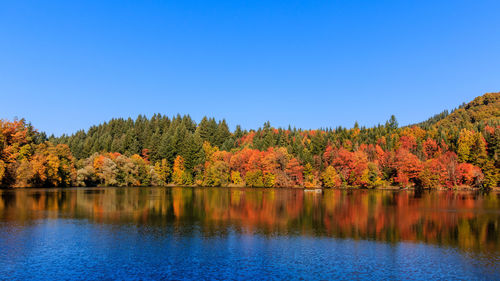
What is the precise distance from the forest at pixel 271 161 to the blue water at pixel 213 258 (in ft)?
301

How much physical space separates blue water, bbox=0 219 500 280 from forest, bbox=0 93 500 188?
301 feet

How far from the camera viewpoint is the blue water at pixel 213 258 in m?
27.6

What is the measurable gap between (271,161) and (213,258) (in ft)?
398

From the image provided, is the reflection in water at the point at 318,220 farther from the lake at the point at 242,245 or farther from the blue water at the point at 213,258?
the blue water at the point at 213,258

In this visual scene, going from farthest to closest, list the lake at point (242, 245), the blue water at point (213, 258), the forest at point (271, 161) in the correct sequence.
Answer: the forest at point (271, 161)
the lake at point (242, 245)
the blue water at point (213, 258)

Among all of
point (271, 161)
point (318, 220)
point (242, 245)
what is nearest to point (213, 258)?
point (242, 245)

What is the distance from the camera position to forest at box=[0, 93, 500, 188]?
406 ft

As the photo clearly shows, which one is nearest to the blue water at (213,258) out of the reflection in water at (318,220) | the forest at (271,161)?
the reflection in water at (318,220)

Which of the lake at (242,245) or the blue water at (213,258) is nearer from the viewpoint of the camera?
the blue water at (213,258)

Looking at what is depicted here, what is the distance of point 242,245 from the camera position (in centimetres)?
3691

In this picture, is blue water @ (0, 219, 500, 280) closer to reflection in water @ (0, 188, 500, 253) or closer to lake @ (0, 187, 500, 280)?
lake @ (0, 187, 500, 280)

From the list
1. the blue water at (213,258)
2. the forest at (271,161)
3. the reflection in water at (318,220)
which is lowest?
the reflection in water at (318,220)

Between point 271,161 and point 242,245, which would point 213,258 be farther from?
point 271,161

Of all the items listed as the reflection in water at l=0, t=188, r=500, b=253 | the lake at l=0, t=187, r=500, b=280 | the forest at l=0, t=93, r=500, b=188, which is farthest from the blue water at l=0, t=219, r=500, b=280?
the forest at l=0, t=93, r=500, b=188
